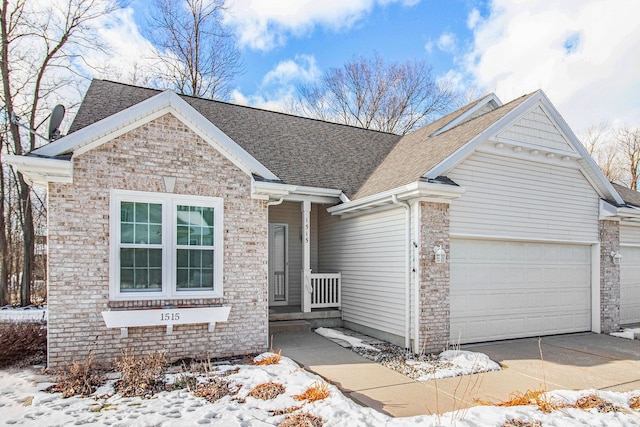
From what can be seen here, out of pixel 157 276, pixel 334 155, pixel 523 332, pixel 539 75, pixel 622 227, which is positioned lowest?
pixel 523 332

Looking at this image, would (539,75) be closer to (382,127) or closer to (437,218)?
(382,127)

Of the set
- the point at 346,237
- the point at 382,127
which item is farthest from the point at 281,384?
the point at 382,127

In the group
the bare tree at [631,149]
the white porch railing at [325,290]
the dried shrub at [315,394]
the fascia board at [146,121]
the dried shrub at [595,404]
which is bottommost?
the dried shrub at [595,404]

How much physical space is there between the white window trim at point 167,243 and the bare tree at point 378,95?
20219 millimetres

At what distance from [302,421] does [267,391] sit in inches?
39.9

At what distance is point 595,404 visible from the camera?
525 centimetres

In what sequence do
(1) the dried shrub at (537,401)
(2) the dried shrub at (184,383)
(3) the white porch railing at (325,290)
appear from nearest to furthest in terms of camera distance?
(1) the dried shrub at (537,401) < (2) the dried shrub at (184,383) < (3) the white porch railing at (325,290)

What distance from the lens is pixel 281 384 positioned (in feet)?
19.1

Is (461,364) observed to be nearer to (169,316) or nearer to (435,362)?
(435,362)

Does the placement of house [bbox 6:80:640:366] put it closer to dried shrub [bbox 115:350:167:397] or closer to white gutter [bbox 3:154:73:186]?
white gutter [bbox 3:154:73:186]

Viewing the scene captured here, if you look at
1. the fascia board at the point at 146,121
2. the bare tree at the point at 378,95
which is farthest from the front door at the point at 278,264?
the bare tree at the point at 378,95

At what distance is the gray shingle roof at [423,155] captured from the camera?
864cm

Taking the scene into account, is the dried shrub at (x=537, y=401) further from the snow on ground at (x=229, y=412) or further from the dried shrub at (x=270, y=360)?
the dried shrub at (x=270, y=360)

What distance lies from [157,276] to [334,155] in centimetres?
635
